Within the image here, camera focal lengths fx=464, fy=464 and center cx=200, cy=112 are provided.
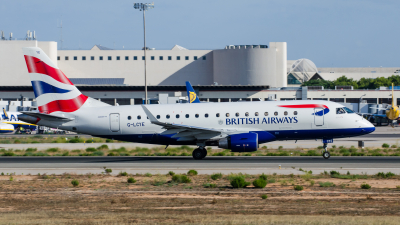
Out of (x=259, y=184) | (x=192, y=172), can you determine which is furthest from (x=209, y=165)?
(x=259, y=184)

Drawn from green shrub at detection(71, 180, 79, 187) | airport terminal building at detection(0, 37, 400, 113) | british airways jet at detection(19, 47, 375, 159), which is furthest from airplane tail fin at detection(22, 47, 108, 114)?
airport terminal building at detection(0, 37, 400, 113)

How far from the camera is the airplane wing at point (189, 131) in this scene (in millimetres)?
31375

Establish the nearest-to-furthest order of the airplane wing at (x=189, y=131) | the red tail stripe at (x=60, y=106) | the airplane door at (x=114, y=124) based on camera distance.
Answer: the airplane wing at (x=189, y=131), the airplane door at (x=114, y=124), the red tail stripe at (x=60, y=106)

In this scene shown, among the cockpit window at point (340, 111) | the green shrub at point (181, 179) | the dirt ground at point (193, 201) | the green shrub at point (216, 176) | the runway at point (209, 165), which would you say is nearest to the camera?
the dirt ground at point (193, 201)

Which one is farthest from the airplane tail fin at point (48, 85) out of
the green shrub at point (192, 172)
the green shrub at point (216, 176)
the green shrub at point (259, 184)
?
the green shrub at point (259, 184)

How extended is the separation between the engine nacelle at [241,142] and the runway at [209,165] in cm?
96

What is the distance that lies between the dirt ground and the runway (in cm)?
268

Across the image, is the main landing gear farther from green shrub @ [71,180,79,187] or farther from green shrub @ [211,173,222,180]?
green shrub @ [71,180,79,187]

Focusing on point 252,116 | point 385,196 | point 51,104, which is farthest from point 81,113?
point 385,196

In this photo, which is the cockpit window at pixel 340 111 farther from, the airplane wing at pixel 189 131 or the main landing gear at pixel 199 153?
the main landing gear at pixel 199 153

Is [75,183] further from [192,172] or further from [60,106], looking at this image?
[60,106]

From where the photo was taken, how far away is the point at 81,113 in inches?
1348

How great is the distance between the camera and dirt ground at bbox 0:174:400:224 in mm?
14645

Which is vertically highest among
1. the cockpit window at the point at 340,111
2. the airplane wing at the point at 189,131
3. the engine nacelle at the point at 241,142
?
the cockpit window at the point at 340,111
